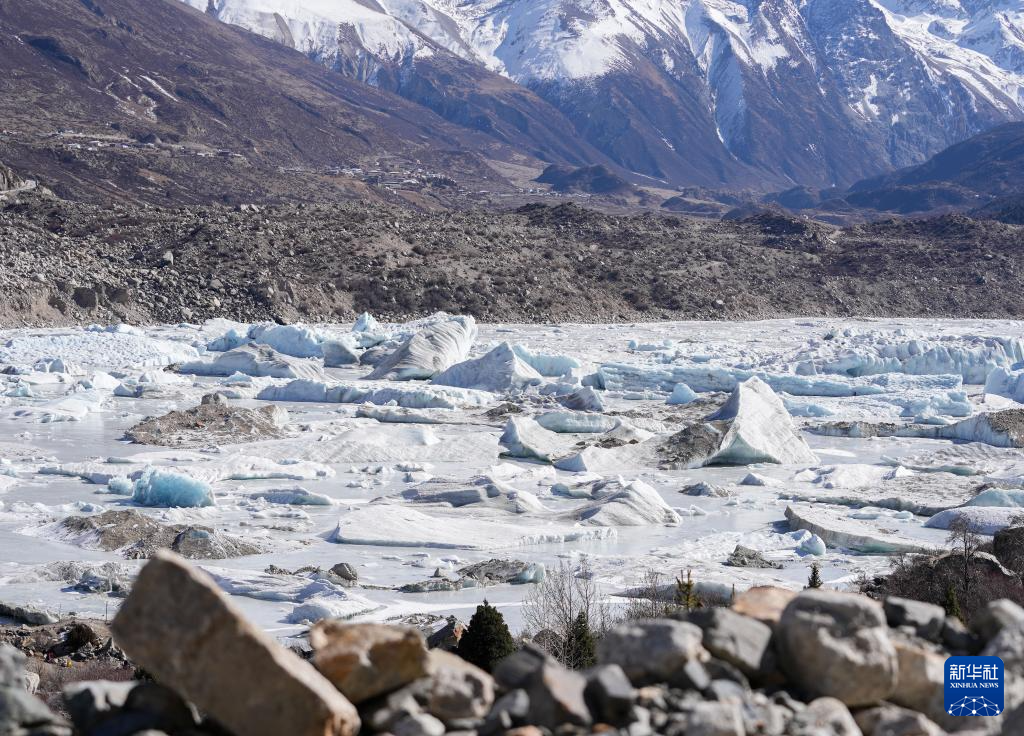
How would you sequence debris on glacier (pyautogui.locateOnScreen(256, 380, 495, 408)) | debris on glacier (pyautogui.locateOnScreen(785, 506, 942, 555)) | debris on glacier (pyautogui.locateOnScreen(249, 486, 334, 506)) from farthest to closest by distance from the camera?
debris on glacier (pyautogui.locateOnScreen(256, 380, 495, 408)) < debris on glacier (pyautogui.locateOnScreen(249, 486, 334, 506)) < debris on glacier (pyautogui.locateOnScreen(785, 506, 942, 555))

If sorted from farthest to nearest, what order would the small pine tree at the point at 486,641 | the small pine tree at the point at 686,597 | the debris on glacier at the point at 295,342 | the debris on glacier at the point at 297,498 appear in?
the debris on glacier at the point at 295,342, the debris on glacier at the point at 297,498, the small pine tree at the point at 686,597, the small pine tree at the point at 486,641

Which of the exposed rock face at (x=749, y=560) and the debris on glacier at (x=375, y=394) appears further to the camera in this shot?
the debris on glacier at (x=375, y=394)

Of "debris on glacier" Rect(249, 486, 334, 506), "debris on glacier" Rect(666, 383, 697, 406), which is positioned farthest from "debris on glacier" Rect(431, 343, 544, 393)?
"debris on glacier" Rect(249, 486, 334, 506)

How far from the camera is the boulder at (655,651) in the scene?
12.6 ft

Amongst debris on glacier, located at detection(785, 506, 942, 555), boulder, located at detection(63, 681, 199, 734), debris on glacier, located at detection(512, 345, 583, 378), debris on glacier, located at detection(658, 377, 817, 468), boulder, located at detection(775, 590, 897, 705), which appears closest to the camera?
boulder, located at detection(63, 681, 199, 734)

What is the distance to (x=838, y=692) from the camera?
3.93m

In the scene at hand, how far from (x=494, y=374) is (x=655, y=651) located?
2181 cm

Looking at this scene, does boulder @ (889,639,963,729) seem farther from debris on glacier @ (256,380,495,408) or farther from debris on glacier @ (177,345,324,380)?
debris on glacier @ (177,345,324,380)

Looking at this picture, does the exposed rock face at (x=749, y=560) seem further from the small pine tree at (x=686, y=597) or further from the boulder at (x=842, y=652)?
the boulder at (x=842, y=652)

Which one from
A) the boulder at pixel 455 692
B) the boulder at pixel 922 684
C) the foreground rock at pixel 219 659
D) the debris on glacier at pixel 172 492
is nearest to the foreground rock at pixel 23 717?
the foreground rock at pixel 219 659

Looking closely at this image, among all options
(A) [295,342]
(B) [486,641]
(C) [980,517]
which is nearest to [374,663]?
(B) [486,641]

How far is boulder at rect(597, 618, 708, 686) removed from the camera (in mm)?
3855

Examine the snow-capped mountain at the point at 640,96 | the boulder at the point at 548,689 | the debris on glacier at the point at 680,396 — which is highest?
the snow-capped mountain at the point at 640,96

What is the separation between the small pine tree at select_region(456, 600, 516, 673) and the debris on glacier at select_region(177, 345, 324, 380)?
18598 millimetres
